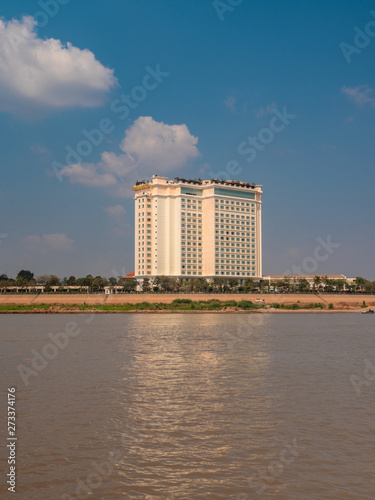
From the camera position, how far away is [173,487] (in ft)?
29.2

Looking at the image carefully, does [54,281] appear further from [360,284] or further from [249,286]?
[360,284]

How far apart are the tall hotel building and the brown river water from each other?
397 ft

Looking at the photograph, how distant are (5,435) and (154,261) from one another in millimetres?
132888

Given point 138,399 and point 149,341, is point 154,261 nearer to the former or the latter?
point 149,341

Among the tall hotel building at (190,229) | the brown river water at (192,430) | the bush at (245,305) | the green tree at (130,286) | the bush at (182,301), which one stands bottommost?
the bush at (245,305)

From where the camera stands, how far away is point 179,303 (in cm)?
11131

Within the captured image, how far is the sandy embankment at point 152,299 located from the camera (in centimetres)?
Result: 11375

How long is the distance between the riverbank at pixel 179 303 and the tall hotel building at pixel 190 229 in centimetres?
2829

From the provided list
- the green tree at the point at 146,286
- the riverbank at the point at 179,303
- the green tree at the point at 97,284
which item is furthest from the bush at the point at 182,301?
the green tree at the point at 97,284

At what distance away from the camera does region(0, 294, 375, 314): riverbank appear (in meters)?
104

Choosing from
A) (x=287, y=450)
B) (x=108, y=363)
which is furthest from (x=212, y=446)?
(x=108, y=363)

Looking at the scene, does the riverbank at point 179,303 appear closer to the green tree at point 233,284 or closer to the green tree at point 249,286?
the green tree at point 249,286

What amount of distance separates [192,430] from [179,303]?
9916cm

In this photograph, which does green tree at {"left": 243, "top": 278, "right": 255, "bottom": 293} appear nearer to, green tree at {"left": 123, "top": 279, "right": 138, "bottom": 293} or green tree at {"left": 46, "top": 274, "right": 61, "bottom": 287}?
green tree at {"left": 123, "top": 279, "right": 138, "bottom": 293}
